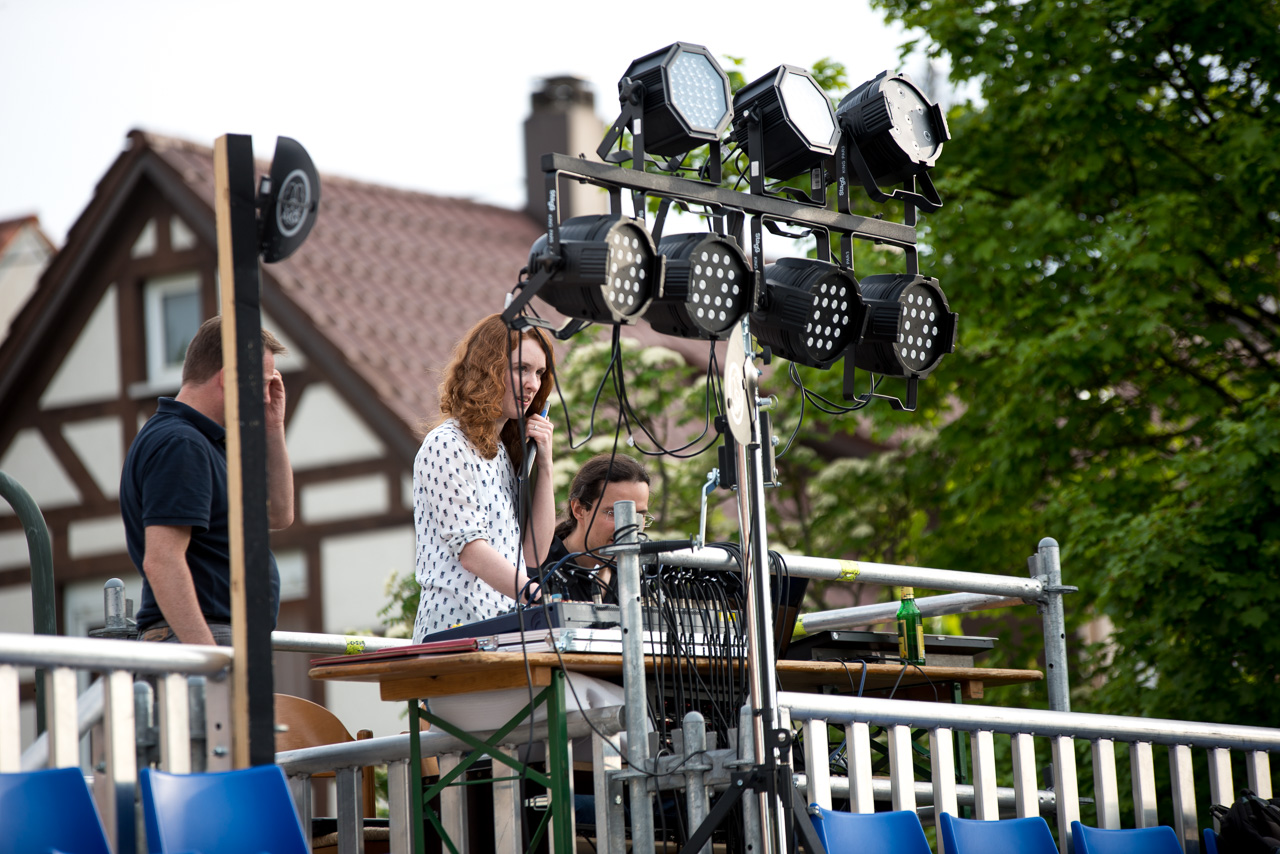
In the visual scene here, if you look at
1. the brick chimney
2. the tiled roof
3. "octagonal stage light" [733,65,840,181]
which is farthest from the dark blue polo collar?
the brick chimney

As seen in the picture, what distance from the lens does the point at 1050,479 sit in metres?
9.53

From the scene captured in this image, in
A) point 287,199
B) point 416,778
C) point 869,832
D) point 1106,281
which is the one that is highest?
point 1106,281

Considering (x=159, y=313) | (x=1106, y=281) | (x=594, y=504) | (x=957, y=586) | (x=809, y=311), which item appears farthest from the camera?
(x=159, y=313)

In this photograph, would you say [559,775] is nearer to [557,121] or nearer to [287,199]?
[287,199]

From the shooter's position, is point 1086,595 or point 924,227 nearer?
point 1086,595

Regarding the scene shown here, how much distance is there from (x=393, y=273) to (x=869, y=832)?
1320 cm

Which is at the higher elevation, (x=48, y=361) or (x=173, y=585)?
(x=48, y=361)

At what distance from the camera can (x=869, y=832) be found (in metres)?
3.72

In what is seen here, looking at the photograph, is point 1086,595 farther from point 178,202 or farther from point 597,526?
point 178,202

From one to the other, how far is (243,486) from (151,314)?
44.1 ft

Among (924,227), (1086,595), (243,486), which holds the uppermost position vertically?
(924,227)

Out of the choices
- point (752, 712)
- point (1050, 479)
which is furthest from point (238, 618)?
point (1050, 479)

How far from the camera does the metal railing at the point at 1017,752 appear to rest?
12.7ft

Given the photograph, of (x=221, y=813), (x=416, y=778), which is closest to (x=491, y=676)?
(x=416, y=778)
